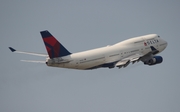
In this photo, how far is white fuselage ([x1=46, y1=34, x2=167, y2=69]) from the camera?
8338 centimetres

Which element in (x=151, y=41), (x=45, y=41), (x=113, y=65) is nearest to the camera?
(x=45, y=41)

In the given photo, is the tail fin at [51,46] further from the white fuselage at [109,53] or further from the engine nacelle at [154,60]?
the engine nacelle at [154,60]

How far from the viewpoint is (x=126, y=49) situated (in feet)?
298

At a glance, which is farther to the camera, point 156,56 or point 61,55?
point 156,56

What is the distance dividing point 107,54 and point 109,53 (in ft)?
1.65

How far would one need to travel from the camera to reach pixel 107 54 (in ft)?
287

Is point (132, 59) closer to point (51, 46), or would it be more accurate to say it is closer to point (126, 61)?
point (126, 61)

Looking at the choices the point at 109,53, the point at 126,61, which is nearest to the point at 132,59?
the point at 126,61

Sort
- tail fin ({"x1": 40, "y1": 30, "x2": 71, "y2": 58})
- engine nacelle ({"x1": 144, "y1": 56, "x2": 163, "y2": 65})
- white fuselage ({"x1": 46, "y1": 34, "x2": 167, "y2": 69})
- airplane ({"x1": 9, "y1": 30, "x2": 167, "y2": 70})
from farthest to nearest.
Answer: engine nacelle ({"x1": 144, "y1": 56, "x2": 163, "y2": 65}) < white fuselage ({"x1": 46, "y1": 34, "x2": 167, "y2": 69}) < airplane ({"x1": 9, "y1": 30, "x2": 167, "y2": 70}) < tail fin ({"x1": 40, "y1": 30, "x2": 71, "y2": 58})

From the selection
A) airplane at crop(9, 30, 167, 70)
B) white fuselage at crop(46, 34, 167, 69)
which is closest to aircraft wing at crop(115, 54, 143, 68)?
airplane at crop(9, 30, 167, 70)

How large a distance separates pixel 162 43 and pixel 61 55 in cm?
2377

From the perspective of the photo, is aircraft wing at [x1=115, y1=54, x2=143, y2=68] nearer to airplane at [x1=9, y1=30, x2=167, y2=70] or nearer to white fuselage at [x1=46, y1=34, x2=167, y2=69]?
airplane at [x1=9, y1=30, x2=167, y2=70]

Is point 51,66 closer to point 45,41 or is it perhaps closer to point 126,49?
point 45,41

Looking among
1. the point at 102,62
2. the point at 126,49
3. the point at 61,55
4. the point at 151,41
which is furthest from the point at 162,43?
the point at 61,55
